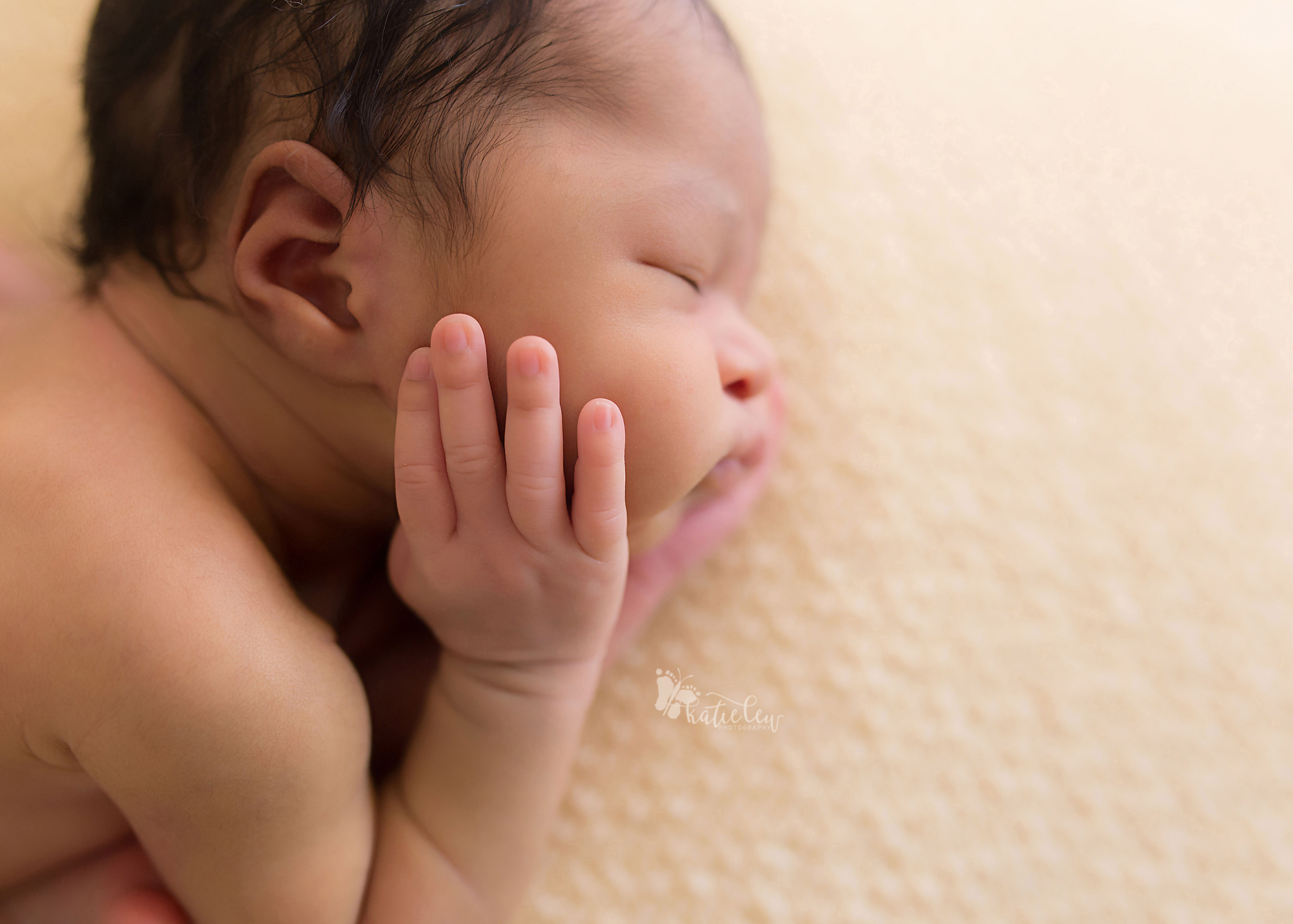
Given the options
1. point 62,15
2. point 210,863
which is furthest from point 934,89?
point 210,863

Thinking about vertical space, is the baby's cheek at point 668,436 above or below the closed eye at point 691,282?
below

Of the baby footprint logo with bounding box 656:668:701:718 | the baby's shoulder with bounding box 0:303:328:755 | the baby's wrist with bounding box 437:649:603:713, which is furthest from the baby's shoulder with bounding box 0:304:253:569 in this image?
the baby footprint logo with bounding box 656:668:701:718

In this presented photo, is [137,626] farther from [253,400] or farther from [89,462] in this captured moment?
[253,400]

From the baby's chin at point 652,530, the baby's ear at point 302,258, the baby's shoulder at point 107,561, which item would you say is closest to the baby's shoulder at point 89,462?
the baby's shoulder at point 107,561

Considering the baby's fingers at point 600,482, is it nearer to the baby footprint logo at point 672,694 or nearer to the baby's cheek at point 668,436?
the baby's cheek at point 668,436

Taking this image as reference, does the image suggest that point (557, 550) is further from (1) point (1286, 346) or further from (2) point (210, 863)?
(1) point (1286, 346)

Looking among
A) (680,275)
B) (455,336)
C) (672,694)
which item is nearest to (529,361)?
(455,336)

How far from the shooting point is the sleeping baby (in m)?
0.71

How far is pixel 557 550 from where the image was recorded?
Result: 79 centimetres

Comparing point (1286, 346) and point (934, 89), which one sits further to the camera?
point (934, 89)

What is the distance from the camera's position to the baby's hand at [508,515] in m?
0.71

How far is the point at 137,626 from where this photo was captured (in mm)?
698

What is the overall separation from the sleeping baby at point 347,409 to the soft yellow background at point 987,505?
0.21 m

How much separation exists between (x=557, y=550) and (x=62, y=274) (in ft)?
1.99
